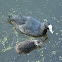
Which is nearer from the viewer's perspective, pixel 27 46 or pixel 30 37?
pixel 27 46

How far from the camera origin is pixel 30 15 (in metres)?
8.60

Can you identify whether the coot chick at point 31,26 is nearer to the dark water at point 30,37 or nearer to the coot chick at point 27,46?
the dark water at point 30,37

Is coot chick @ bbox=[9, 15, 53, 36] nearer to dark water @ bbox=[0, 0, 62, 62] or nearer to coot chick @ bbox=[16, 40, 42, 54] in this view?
dark water @ bbox=[0, 0, 62, 62]

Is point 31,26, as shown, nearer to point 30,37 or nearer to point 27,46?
point 30,37

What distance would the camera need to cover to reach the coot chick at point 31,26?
25.2 feet

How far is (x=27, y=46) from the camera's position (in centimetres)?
706

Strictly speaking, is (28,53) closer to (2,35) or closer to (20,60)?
(20,60)

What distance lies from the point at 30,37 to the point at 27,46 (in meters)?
0.73

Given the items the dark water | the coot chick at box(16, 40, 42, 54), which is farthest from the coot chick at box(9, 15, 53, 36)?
the coot chick at box(16, 40, 42, 54)

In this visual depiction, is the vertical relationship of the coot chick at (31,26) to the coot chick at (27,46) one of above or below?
above

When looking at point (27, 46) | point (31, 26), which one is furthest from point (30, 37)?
point (27, 46)

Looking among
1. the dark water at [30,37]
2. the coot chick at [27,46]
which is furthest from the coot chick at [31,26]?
the coot chick at [27,46]

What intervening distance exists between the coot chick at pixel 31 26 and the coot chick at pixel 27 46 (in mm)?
581

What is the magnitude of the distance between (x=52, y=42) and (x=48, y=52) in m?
0.58
